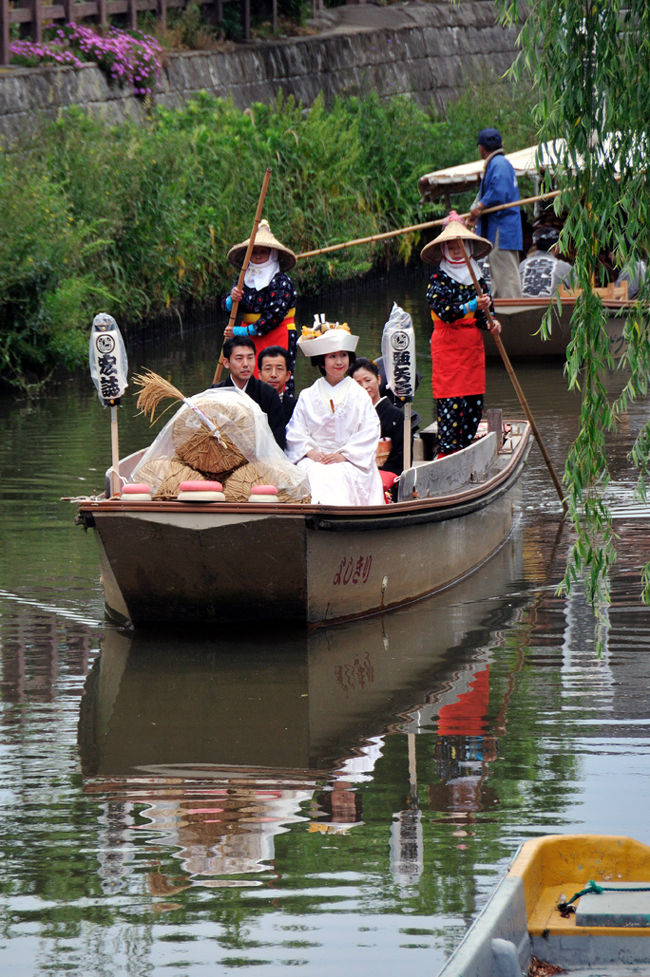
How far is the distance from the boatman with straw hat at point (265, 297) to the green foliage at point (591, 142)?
4.62 metres

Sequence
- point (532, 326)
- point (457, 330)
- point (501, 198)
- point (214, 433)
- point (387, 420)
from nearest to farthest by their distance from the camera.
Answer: point (214, 433) < point (387, 420) < point (457, 330) < point (501, 198) < point (532, 326)

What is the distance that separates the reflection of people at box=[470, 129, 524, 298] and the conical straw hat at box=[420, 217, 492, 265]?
5161mm

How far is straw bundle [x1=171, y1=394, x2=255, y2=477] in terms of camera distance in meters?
9.20

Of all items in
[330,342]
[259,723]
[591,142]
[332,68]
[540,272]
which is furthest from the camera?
[332,68]

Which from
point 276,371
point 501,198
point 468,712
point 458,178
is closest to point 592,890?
point 468,712

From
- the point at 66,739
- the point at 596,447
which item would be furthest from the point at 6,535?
the point at 596,447

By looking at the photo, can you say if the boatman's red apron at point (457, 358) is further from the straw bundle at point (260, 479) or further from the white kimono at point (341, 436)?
the straw bundle at point (260, 479)

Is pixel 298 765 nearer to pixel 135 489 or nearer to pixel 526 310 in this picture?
pixel 135 489

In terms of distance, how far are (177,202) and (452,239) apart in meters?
9.87

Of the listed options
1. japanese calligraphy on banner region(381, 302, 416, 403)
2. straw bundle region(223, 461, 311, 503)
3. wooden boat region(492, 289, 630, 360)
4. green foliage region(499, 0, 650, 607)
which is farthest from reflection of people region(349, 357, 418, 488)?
wooden boat region(492, 289, 630, 360)

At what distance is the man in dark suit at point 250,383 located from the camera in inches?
389

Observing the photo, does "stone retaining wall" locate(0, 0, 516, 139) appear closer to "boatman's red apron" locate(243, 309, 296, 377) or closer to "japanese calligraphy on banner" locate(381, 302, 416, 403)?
"boatman's red apron" locate(243, 309, 296, 377)

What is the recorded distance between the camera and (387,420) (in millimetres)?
11016

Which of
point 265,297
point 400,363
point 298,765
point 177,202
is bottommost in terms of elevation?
point 298,765
